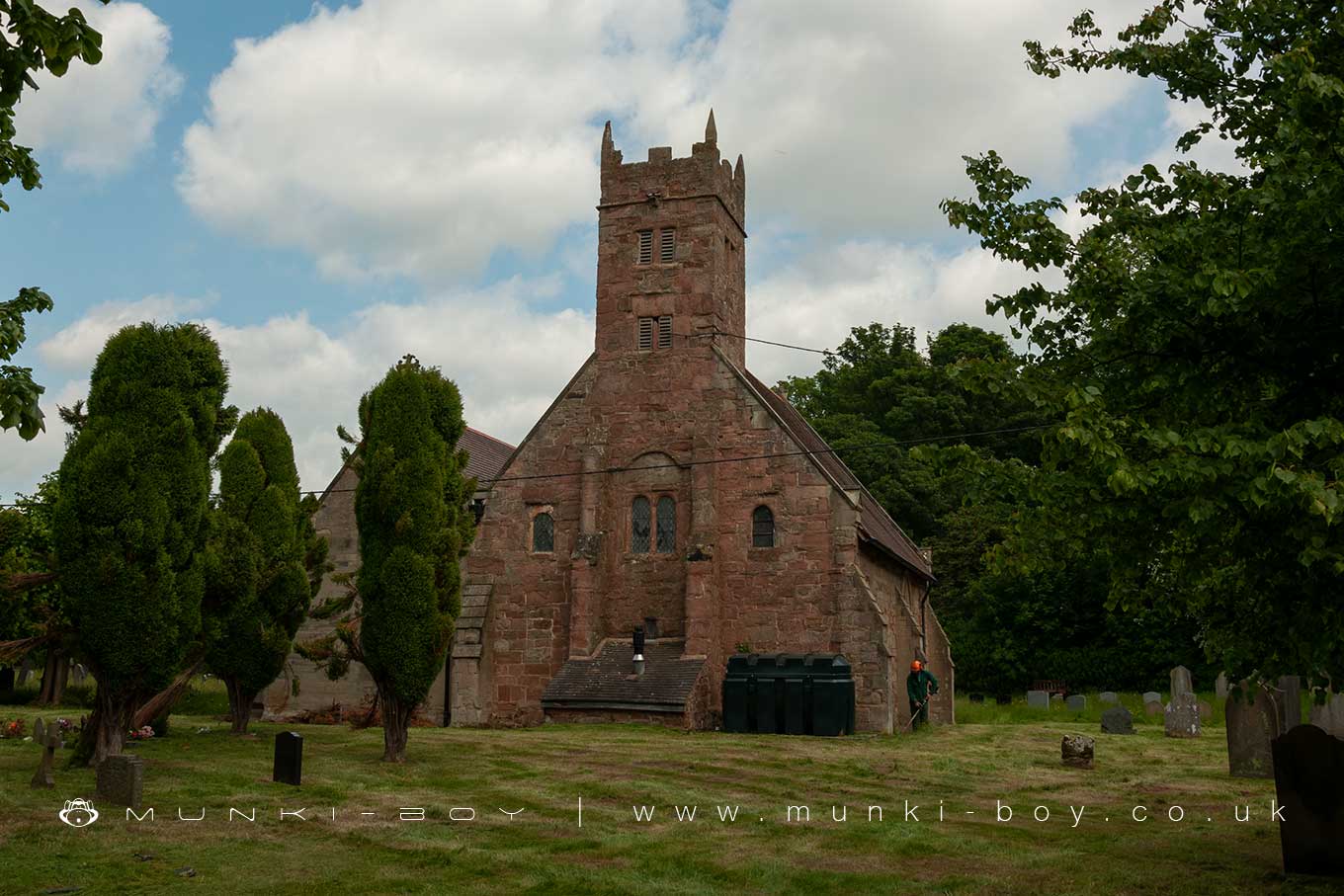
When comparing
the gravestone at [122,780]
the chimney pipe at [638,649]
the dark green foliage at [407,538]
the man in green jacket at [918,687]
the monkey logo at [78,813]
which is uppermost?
the dark green foliage at [407,538]

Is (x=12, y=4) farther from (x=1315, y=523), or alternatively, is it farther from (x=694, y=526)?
(x=694, y=526)

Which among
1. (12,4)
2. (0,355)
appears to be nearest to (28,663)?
(0,355)

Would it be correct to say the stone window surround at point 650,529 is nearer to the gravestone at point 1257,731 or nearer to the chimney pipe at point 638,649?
the chimney pipe at point 638,649

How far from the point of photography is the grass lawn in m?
9.55

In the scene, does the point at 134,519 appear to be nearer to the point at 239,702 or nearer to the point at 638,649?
the point at 239,702

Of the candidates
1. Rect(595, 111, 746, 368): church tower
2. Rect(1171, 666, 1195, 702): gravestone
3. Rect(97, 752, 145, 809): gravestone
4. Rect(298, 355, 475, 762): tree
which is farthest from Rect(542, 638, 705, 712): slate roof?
Rect(97, 752, 145, 809): gravestone

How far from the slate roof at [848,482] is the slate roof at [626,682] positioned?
5.05 m

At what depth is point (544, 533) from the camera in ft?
92.8

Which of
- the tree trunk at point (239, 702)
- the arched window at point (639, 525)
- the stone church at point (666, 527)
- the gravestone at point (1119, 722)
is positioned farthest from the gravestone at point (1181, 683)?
the tree trunk at point (239, 702)

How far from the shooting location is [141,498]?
50.6 ft

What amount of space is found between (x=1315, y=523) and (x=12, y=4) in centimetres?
789

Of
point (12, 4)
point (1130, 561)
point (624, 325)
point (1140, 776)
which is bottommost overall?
point (1140, 776)

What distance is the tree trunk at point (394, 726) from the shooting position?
17172 millimetres

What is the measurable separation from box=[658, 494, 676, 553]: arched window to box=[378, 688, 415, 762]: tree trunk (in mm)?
10782
